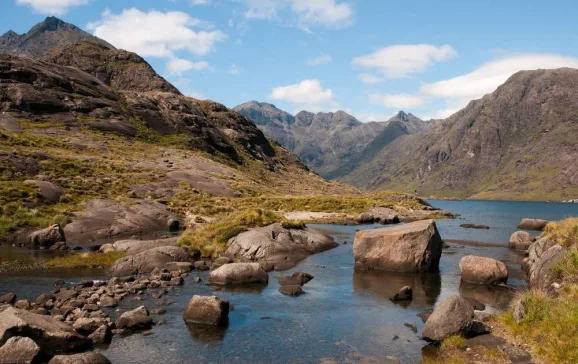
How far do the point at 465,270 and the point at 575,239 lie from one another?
8991 mm

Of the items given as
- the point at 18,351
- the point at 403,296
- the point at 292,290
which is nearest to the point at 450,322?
the point at 403,296

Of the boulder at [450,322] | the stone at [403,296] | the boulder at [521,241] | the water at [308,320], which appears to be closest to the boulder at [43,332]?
the water at [308,320]

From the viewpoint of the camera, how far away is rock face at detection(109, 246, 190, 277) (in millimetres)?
38406

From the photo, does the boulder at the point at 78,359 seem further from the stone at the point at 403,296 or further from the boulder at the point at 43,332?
the stone at the point at 403,296

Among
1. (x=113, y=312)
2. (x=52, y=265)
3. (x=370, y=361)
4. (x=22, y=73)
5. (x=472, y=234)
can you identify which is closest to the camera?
(x=370, y=361)

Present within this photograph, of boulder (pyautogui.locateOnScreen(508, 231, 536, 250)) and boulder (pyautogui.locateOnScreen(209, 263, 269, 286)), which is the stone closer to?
boulder (pyautogui.locateOnScreen(209, 263, 269, 286))

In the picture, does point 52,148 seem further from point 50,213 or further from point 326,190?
point 326,190

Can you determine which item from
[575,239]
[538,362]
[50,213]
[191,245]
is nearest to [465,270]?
[575,239]

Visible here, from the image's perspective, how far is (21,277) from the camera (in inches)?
1419

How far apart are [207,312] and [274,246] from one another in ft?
68.0

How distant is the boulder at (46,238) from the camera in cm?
4991

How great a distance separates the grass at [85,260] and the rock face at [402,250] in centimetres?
2447

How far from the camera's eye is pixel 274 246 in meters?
46.1

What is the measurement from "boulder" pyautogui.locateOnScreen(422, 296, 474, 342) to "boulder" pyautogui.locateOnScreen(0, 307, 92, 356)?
1764cm
